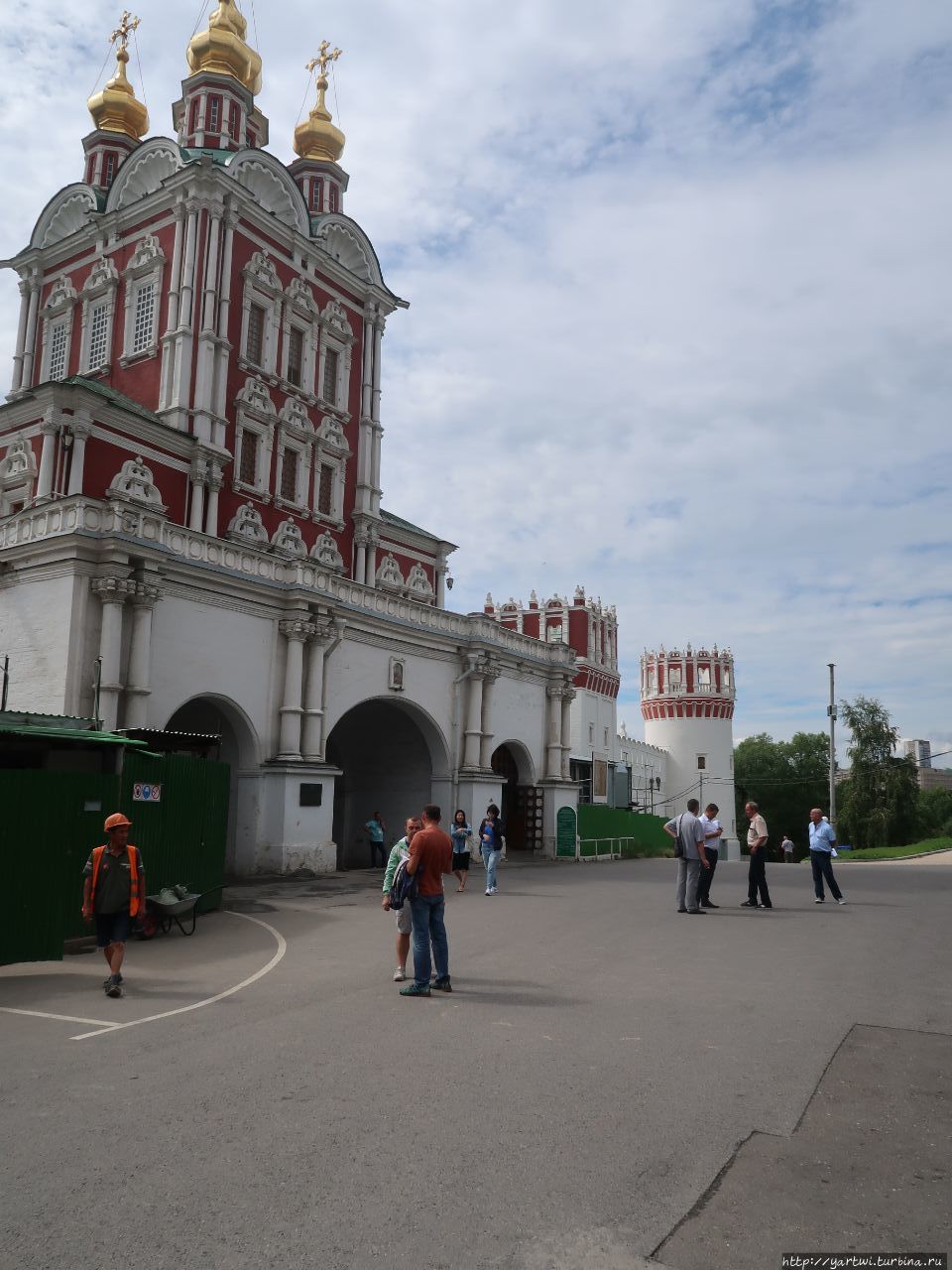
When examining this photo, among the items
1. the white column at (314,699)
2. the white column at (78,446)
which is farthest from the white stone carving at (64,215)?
the white column at (314,699)

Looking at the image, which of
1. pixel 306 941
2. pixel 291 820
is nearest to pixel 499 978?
pixel 306 941

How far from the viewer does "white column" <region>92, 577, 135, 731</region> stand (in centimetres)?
1933

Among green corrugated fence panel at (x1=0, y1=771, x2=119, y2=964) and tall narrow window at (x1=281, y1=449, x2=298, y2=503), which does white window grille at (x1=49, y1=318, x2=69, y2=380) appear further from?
green corrugated fence panel at (x1=0, y1=771, x2=119, y2=964)

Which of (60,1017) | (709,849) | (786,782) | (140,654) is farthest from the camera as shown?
(786,782)

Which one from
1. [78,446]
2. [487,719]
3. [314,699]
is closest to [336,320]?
[78,446]

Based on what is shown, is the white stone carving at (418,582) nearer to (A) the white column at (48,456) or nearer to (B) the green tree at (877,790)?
(A) the white column at (48,456)

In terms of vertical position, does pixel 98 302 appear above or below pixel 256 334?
above

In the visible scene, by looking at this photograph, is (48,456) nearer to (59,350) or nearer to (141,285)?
(141,285)

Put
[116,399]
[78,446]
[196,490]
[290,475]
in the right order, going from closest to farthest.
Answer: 1. [78,446]
2. [116,399]
3. [196,490]
4. [290,475]

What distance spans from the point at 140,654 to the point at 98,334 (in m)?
17.5

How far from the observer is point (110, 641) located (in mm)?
19438

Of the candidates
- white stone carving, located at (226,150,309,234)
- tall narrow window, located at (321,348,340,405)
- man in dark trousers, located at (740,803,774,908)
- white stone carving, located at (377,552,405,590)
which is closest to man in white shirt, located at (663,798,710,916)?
man in dark trousers, located at (740,803,774,908)

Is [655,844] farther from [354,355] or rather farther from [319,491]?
[354,355]

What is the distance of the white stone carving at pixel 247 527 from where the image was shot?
3033cm
